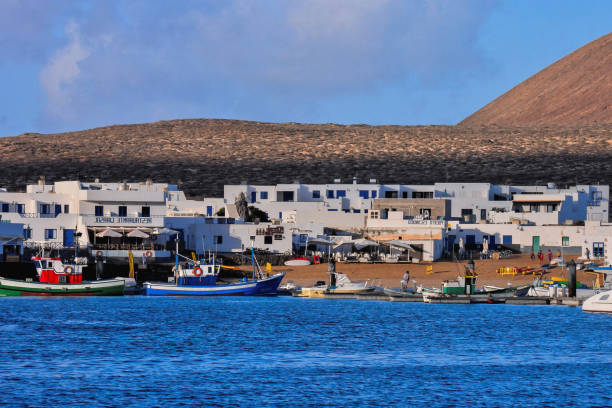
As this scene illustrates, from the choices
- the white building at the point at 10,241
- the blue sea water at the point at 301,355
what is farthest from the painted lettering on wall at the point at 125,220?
the blue sea water at the point at 301,355

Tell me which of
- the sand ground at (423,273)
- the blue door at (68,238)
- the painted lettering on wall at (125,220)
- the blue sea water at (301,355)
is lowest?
the blue sea water at (301,355)

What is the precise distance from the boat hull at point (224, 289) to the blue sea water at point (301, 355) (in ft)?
5.57

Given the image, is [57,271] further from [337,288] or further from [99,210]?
[337,288]

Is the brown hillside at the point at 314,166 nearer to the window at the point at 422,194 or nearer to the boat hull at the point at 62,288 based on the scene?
the window at the point at 422,194

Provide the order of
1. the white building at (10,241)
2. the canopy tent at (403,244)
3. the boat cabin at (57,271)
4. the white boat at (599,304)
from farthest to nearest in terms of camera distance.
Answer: the canopy tent at (403,244)
the white building at (10,241)
the boat cabin at (57,271)
the white boat at (599,304)

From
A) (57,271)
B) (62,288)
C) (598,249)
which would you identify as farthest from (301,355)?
(598,249)

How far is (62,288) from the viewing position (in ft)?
270

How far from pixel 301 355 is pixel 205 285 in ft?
97.5

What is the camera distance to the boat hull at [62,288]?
8256 cm

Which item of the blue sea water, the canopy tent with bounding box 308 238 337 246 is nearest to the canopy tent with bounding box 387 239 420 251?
the canopy tent with bounding box 308 238 337 246

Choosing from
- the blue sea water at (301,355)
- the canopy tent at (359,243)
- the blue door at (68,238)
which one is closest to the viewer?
the blue sea water at (301,355)

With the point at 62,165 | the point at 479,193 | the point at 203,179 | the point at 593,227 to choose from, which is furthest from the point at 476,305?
the point at 62,165

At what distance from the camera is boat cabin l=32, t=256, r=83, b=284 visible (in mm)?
82438

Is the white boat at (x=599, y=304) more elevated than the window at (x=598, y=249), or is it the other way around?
the window at (x=598, y=249)
